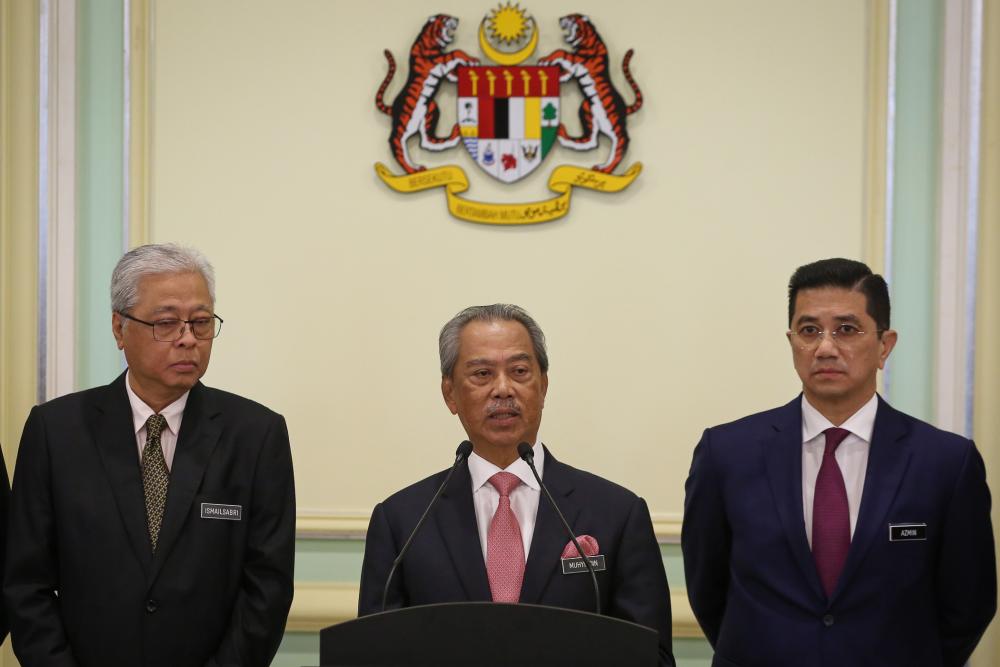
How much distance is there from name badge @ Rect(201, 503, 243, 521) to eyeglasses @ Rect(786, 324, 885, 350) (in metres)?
1.36

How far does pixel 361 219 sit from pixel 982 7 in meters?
2.21

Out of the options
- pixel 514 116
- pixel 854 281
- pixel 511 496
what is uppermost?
pixel 514 116

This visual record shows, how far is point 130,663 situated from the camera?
8.00ft

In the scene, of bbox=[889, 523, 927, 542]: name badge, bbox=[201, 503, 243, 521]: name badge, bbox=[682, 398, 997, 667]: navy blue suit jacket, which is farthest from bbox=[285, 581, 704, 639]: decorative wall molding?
bbox=[889, 523, 927, 542]: name badge

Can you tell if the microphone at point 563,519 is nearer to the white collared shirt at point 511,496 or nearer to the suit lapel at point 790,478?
the white collared shirt at point 511,496

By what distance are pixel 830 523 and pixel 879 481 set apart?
0.47ft

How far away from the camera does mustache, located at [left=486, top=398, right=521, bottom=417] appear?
2.40 m

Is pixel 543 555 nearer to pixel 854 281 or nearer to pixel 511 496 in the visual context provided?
pixel 511 496

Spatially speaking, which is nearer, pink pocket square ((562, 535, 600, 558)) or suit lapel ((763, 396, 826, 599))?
pink pocket square ((562, 535, 600, 558))

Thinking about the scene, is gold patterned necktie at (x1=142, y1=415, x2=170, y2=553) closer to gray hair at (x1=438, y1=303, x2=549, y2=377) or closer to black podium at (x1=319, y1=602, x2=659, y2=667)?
gray hair at (x1=438, y1=303, x2=549, y2=377)

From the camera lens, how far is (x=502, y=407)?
2.40m

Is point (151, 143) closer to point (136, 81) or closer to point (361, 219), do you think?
point (136, 81)

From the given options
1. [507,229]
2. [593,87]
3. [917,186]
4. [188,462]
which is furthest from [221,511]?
[917,186]

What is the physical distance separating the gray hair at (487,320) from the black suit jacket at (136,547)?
0.49 metres
